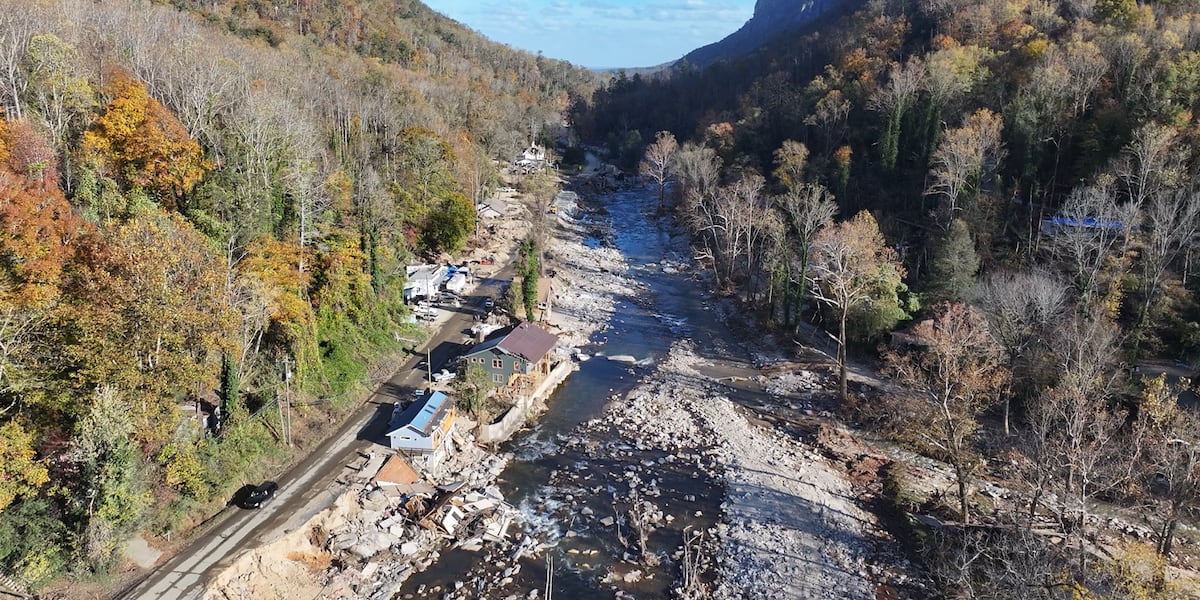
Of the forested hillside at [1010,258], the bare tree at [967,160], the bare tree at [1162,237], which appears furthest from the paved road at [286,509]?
the bare tree at [1162,237]

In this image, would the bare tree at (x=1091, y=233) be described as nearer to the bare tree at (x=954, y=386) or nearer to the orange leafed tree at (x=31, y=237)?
the bare tree at (x=954, y=386)

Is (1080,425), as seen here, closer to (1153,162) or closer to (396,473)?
(396,473)

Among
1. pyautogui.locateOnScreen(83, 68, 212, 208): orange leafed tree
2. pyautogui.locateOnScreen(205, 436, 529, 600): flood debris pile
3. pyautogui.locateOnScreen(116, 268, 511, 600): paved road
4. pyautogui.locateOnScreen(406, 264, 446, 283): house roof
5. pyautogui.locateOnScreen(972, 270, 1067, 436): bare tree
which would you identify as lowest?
pyautogui.locateOnScreen(205, 436, 529, 600): flood debris pile

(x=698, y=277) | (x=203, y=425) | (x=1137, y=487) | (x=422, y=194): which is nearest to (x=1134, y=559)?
(x=1137, y=487)

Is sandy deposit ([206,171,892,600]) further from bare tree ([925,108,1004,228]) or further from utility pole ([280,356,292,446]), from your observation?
bare tree ([925,108,1004,228])

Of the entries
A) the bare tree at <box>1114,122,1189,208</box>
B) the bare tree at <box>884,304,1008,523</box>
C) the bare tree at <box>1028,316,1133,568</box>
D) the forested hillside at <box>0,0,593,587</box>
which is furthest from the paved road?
the bare tree at <box>1114,122,1189,208</box>

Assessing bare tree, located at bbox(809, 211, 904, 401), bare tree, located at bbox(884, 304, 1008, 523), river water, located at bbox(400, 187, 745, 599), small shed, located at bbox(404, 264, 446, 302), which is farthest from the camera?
small shed, located at bbox(404, 264, 446, 302)

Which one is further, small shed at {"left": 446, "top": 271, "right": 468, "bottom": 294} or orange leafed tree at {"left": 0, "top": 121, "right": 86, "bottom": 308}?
small shed at {"left": 446, "top": 271, "right": 468, "bottom": 294}
